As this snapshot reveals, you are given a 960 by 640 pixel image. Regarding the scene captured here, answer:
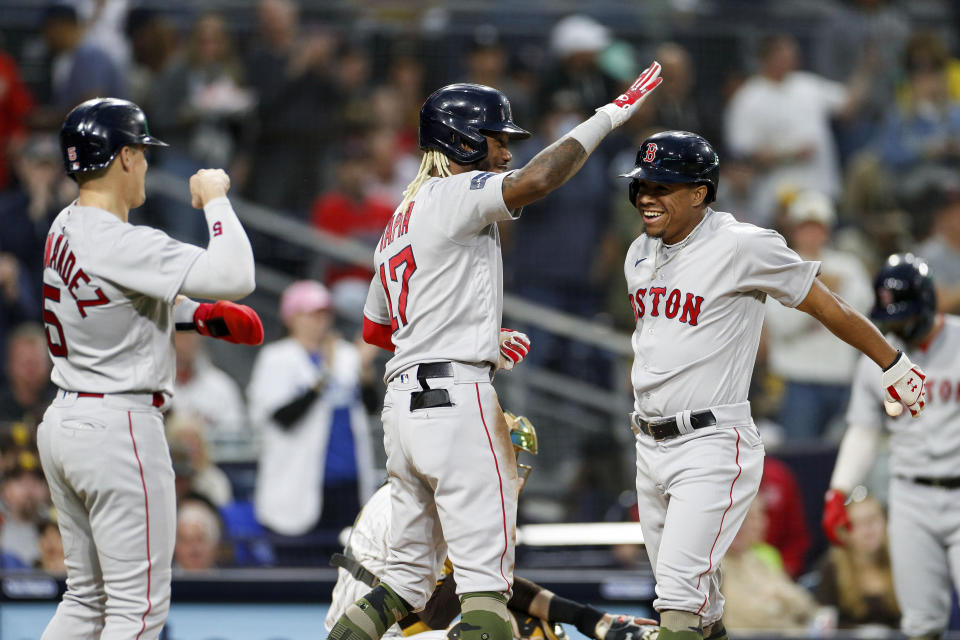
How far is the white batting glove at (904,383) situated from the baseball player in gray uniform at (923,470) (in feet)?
4.00

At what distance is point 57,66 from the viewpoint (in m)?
11.0

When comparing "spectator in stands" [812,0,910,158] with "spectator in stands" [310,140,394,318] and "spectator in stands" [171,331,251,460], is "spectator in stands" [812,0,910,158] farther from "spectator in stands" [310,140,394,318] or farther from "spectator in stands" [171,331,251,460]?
"spectator in stands" [171,331,251,460]

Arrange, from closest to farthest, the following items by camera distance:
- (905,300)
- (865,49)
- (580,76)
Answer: (905,300) → (580,76) → (865,49)

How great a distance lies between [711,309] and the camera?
4750 mm

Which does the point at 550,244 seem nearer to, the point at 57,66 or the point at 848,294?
the point at 848,294

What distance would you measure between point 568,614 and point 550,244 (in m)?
5.40

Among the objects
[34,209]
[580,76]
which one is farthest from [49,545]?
[580,76]

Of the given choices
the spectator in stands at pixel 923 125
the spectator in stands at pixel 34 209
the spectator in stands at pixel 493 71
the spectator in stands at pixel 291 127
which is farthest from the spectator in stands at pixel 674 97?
the spectator in stands at pixel 34 209

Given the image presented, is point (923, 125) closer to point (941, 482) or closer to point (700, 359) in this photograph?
point (941, 482)

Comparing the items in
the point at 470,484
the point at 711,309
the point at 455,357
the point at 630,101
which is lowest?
the point at 470,484

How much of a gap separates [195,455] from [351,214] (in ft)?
8.91

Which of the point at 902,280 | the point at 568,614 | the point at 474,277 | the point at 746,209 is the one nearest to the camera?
the point at 474,277

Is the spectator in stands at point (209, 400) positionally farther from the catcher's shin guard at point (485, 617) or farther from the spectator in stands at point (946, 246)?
the spectator in stands at point (946, 246)

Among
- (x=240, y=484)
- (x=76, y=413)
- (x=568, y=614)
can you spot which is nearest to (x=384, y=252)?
(x=76, y=413)
